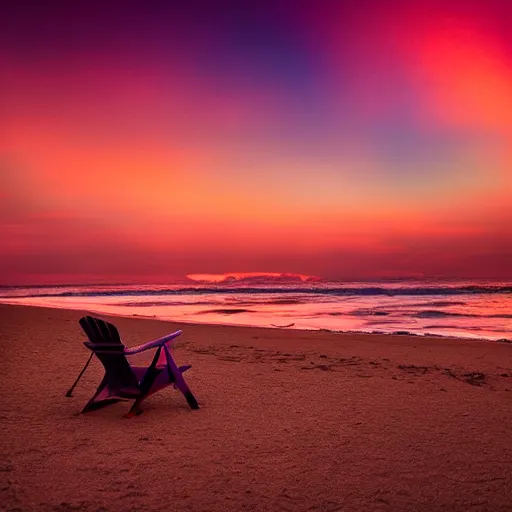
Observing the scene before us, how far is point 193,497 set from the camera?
12.7ft

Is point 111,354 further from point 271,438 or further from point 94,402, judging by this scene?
point 271,438

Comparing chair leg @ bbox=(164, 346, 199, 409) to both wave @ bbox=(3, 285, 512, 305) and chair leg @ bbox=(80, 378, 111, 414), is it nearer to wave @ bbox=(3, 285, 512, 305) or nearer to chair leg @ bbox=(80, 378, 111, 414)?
chair leg @ bbox=(80, 378, 111, 414)

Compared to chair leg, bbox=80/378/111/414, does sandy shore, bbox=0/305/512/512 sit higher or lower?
lower

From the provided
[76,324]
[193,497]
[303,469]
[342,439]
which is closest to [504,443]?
[342,439]

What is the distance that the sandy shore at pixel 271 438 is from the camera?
3.91m

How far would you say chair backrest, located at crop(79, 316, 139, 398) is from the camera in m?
5.82

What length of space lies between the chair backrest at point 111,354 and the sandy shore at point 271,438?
1.19 feet

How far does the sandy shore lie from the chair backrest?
0.36 meters

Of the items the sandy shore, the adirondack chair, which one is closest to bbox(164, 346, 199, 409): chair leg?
the adirondack chair

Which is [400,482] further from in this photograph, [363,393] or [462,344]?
[462,344]

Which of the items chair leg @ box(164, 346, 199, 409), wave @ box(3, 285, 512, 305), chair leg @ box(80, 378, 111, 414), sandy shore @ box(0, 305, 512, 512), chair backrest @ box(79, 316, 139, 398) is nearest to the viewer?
sandy shore @ box(0, 305, 512, 512)

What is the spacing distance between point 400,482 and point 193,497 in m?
1.58

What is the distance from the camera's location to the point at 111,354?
584 centimetres

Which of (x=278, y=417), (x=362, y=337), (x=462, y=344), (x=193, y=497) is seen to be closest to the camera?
(x=193, y=497)
